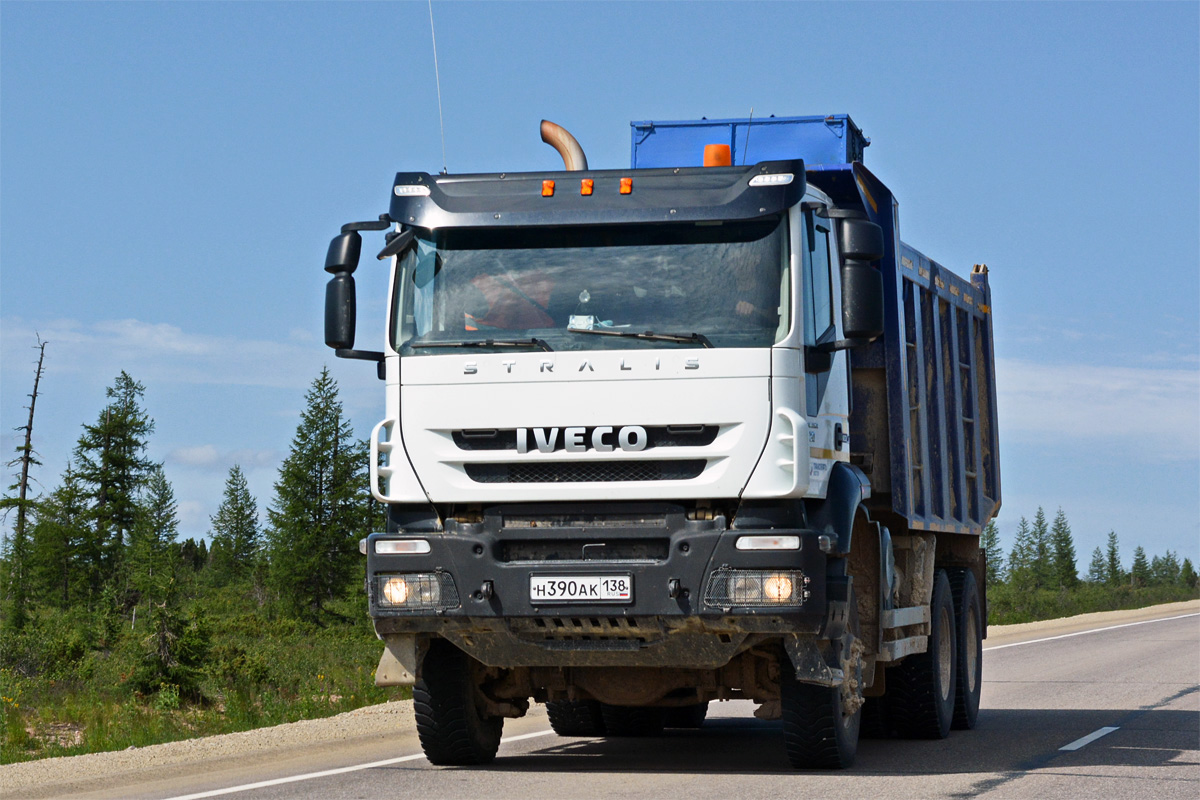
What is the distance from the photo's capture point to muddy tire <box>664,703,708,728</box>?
1275cm

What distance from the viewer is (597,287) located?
858 centimetres

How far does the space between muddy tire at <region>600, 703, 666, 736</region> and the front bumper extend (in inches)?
137

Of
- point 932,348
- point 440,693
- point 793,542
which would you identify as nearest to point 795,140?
point 932,348

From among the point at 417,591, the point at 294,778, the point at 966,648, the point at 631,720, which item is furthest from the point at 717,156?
the point at 966,648

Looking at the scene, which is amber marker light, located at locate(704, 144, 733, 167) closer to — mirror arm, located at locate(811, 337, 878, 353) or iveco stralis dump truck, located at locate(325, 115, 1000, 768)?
iveco stralis dump truck, located at locate(325, 115, 1000, 768)

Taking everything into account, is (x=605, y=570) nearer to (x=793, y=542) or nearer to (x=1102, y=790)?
(x=793, y=542)

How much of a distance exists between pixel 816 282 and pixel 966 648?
5551 millimetres

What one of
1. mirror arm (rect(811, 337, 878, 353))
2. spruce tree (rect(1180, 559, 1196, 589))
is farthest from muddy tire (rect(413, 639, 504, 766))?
spruce tree (rect(1180, 559, 1196, 589))

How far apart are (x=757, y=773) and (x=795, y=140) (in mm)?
4664

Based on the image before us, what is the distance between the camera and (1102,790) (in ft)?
29.0

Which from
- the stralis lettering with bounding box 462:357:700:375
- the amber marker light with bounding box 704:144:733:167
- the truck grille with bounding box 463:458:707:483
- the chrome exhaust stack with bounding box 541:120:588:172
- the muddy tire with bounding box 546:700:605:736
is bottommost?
the muddy tire with bounding box 546:700:605:736

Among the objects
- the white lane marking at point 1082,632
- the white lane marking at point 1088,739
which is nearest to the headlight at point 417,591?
the white lane marking at point 1088,739

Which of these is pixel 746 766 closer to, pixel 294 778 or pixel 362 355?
pixel 294 778

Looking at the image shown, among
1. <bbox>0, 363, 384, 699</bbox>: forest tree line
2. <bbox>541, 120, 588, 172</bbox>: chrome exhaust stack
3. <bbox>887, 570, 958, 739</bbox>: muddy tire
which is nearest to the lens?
<bbox>541, 120, 588, 172</bbox>: chrome exhaust stack
